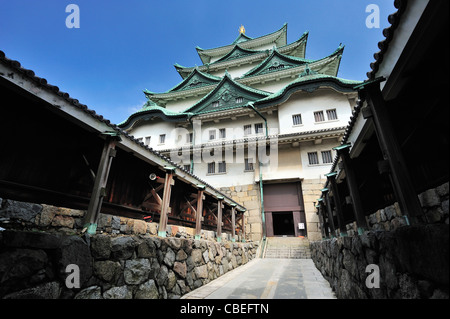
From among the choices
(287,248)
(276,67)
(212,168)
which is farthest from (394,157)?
(276,67)

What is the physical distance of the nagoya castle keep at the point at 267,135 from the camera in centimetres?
1512

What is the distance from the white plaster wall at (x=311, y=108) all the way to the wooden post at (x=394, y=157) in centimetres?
1343

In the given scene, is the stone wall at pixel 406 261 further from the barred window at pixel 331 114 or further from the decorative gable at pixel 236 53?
the decorative gable at pixel 236 53

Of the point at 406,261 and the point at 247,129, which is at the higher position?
the point at 247,129

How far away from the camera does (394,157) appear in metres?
2.85

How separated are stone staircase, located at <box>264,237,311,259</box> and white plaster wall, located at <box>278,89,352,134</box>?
26.5 feet

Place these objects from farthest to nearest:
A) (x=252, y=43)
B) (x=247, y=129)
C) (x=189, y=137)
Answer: (x=252, y=43), (x=189, y=137), (x=247, y=129)

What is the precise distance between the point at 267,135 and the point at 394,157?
14.3 meters

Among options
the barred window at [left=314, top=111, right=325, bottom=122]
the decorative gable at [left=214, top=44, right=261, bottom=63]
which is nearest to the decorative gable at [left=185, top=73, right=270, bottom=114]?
the barred window at [left=314, top=111, right=325, bottom=122]

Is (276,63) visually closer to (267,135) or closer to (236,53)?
(236,53)

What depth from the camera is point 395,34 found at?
277cm

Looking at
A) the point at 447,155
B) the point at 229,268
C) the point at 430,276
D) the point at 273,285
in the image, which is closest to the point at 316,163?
the point at 229,268
